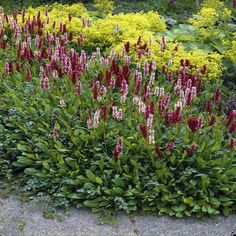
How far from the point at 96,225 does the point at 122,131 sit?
1.05m

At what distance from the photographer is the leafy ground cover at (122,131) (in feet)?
15.8

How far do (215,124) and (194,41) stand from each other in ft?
9.61

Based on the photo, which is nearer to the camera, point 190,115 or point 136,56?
point 190,115

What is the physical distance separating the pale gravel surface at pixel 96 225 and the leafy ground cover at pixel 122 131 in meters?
0.10

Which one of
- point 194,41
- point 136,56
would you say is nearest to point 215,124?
point 136,56

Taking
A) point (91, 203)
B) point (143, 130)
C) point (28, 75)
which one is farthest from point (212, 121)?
point (28, 75)

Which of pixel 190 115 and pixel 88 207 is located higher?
pixel 190 115

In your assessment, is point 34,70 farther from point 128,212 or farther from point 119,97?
point 128,212

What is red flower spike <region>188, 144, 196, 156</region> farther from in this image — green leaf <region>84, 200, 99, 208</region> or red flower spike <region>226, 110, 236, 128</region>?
green leaf <region>84, 200, 99, 208</region>

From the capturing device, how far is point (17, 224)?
454cm

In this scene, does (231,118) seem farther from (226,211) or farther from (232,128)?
(226,211)

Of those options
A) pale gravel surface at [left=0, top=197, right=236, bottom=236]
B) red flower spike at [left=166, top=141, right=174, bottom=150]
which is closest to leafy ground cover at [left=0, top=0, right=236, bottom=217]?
red flower spike at [left=166, top=141, right=174, bottom=150]

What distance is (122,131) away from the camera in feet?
17.2

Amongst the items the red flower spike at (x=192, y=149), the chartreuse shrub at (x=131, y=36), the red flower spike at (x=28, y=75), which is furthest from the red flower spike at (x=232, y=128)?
the red flower spike at (x=28, y=75)
